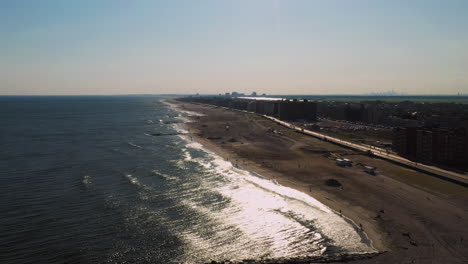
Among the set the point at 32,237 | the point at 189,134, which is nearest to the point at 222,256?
the point at 32,237

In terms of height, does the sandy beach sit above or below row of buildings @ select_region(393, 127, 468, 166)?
below

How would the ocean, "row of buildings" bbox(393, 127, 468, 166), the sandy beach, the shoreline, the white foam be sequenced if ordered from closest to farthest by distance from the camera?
the ocean < the sandy beach < the white foam < the shoreline < "row of buildings" bbox(393, 127, 468, 166)

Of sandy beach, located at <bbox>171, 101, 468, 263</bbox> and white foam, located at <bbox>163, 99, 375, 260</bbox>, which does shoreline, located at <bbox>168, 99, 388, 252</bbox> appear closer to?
sandy beach, located at <bbox>171, 101, 468, 263</bbox>

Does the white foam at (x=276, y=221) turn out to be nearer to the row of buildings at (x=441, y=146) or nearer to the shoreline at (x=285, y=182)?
the shoreline at (x=285, y=182)

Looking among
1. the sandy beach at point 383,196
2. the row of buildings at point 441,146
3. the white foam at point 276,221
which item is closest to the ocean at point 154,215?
the white foam at point 276,221

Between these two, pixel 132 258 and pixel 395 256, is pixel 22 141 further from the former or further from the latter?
pixel 395 256

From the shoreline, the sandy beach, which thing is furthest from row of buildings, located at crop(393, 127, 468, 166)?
the shoreline
